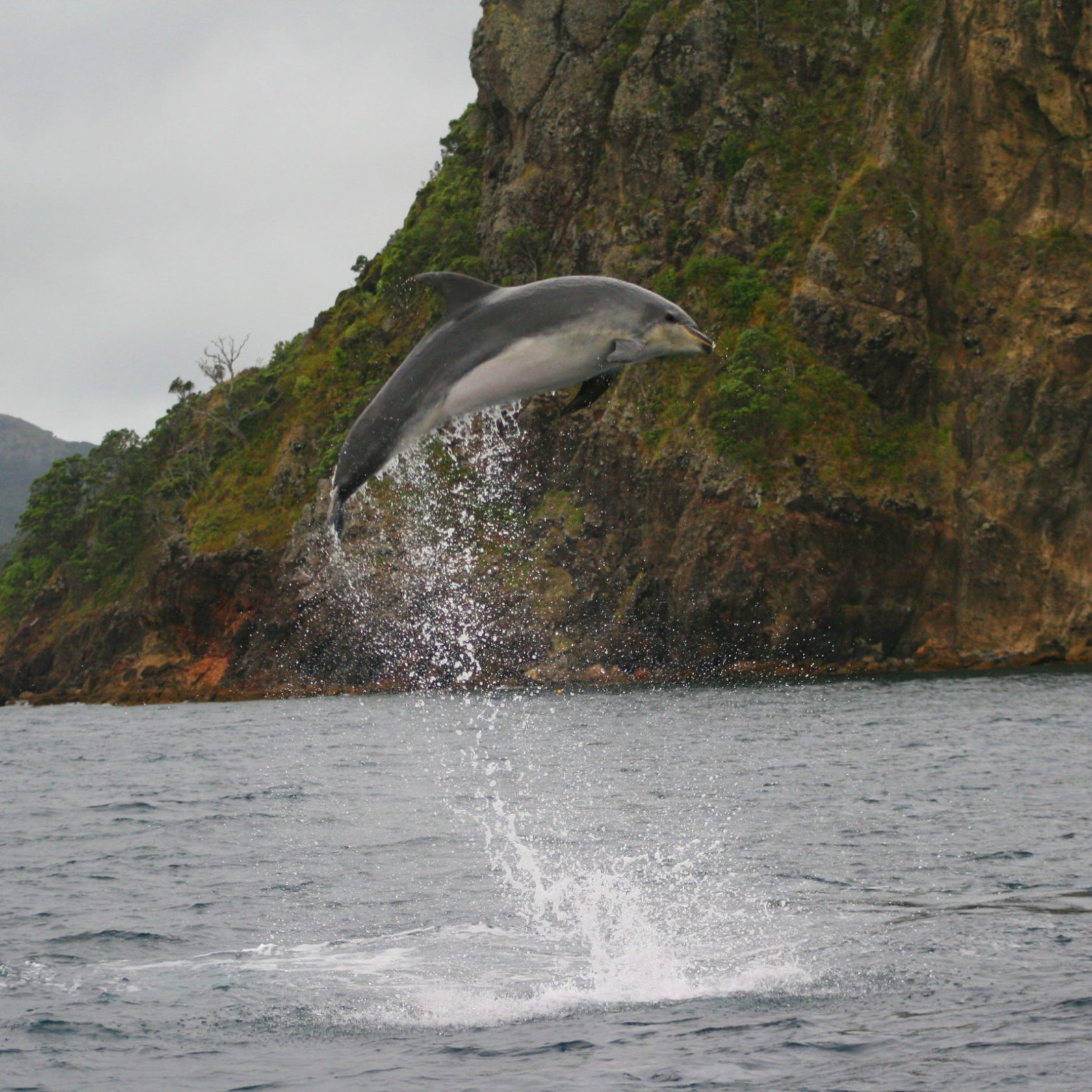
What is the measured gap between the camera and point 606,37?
304 feet

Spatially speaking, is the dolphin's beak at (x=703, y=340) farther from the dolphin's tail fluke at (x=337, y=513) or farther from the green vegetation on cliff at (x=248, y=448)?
the green vegetation on cliff at (x=248, y=448)

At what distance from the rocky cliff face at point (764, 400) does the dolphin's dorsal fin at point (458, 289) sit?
6267cm

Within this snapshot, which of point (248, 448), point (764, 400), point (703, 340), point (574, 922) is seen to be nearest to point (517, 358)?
point (703, 340)

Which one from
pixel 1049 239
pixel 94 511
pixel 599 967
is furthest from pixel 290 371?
pixel 599 967

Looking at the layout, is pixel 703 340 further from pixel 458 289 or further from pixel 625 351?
pixel 458 289

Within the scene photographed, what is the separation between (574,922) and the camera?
19.4 meters

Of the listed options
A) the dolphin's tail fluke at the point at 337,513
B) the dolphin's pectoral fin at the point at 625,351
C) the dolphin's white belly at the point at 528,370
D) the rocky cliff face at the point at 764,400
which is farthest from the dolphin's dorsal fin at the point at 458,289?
the rocky cliff face at the point at 764,400

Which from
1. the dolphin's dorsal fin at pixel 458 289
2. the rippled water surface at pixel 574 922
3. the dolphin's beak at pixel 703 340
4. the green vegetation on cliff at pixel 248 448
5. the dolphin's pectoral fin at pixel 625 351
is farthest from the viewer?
the green vegetation on cliff at pixel 248 448

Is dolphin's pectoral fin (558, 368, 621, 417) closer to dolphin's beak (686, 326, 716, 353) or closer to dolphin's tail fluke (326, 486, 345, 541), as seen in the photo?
dolphin's beak (686, 326, 716, 353)

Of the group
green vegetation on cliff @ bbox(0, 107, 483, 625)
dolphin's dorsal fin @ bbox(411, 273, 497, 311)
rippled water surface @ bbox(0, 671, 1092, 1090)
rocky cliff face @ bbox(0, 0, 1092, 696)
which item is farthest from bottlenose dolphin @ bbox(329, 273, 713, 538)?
green vegetation on cliff @ bbox(0, 107, 483, 625)

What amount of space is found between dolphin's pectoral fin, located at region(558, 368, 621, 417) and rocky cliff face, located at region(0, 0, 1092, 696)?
63.0m

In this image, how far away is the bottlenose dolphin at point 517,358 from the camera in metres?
7.51

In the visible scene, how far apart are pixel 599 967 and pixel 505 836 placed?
29.2 feet

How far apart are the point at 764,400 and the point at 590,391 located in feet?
222
